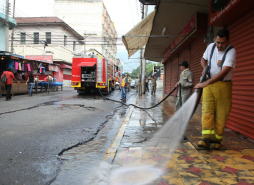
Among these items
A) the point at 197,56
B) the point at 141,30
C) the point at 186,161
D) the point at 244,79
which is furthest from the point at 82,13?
the point at 186,161

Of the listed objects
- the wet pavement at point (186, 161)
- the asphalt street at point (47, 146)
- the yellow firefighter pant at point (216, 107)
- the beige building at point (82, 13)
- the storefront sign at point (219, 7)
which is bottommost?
the asphalt street at point (47, 146)

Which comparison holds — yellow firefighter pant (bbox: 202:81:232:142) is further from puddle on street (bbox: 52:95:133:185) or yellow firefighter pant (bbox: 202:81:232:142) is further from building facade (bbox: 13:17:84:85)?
building facade (bbox: 13:17:84:85)

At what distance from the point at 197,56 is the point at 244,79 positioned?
4135 mm

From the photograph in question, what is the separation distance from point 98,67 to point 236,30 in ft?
36.6

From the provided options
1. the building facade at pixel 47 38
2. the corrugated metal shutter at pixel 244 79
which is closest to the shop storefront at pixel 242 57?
the corrugated metal shutter at pixel 244 79

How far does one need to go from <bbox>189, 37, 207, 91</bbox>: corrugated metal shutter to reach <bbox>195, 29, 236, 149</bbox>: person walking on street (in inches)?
184

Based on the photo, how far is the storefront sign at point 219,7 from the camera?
4.21 m

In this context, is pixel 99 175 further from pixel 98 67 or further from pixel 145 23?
pixel 98 67

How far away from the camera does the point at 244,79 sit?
13.9 feet

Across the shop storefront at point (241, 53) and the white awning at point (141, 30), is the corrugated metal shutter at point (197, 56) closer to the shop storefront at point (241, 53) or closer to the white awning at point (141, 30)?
the white awning at point (141, 30)

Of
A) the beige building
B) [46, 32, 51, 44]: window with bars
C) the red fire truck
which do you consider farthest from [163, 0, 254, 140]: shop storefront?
Answer: the beige building

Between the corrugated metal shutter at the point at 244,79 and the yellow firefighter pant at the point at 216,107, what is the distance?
118cm

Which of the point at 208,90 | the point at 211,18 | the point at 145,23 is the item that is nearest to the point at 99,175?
the point at 208,90

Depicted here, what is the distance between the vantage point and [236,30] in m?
4.69
